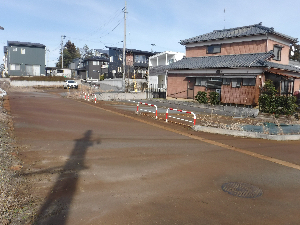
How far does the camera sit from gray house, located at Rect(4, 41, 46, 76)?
49562 millimetres

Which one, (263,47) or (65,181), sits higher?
(263,47)

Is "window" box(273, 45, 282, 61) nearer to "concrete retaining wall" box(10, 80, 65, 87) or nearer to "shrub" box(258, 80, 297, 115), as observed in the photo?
"shrub" box(258, 80, 297, 115)

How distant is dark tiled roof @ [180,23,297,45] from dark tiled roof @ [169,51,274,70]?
1884 mm

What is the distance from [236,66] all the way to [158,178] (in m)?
17.7

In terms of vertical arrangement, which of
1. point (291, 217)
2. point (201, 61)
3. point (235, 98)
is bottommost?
point (291, 217)

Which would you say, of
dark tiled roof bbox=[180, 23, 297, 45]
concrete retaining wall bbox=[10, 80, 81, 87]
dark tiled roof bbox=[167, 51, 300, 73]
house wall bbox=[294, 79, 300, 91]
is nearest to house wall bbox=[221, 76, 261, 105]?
dark tiled roof bbox=[167, 51, 300, 73]

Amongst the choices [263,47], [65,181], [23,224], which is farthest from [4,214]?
[263,47]

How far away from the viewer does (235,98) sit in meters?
21.4

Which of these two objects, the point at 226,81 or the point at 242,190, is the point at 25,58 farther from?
the point at 242,190

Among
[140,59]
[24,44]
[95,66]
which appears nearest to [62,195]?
[140,59]

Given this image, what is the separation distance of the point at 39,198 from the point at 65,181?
2.74ft

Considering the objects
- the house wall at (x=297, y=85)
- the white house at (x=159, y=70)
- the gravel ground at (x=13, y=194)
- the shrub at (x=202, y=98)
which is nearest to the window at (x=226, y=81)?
the shrub at (x=202, y=98)

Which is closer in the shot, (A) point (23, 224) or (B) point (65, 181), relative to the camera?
(A) point (23, 224)

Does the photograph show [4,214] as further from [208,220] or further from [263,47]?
[263,47]
